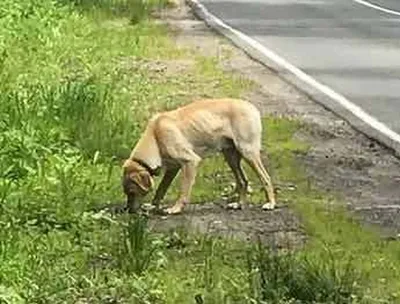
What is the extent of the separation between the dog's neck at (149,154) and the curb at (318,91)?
119 inches

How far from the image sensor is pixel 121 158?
1091 cm

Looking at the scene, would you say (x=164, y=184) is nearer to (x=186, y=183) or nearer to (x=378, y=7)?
(x=186, y=183)

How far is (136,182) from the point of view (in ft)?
29.6

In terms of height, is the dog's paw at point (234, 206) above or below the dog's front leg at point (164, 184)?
below

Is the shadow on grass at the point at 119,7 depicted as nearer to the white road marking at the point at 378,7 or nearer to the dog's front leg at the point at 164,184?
the white road marking at the point at 378,7

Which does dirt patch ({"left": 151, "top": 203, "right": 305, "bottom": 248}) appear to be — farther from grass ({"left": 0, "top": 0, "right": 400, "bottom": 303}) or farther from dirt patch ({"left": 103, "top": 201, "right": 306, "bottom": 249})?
grass ({"left": 0, "top": 0, "right": 400, "bottom": 303})

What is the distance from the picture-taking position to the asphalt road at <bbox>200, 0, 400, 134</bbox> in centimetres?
1572

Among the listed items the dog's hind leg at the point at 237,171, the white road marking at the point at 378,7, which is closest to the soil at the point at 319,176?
the dog's hind leg at the point at 237,171

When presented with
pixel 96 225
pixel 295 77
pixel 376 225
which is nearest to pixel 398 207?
pixel 376 225

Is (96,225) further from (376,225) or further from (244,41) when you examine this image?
(244,41)

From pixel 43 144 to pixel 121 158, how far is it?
1.97ft

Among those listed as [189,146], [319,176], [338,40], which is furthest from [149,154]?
[338,40]

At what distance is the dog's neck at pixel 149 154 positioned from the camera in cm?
912

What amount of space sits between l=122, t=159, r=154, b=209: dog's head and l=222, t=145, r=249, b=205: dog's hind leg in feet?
2.47
